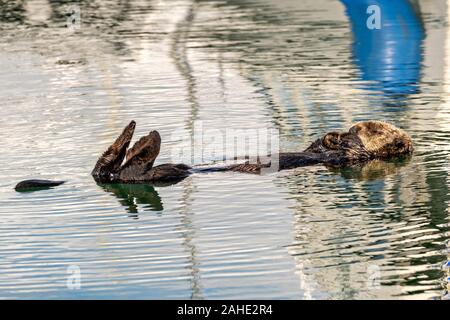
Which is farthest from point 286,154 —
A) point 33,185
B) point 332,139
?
point 33,185

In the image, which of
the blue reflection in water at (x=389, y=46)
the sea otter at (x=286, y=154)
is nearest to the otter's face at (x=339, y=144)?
the sea otter at (x=286, y=154)

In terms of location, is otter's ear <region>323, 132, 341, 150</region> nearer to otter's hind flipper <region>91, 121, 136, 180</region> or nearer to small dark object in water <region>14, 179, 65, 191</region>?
otter's hind flipper <region>91, 121, 136, 180</region>

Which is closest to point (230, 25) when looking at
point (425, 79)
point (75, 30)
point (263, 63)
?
point (75, 30)

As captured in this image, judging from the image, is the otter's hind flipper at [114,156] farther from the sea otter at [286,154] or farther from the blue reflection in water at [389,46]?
the blue reflection in water at [389,46]

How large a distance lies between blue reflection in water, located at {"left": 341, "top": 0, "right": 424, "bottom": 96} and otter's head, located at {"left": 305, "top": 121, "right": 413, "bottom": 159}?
3655 millimetres

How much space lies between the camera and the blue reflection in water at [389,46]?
15663mm

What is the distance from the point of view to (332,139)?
424 inches

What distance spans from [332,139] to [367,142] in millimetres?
343

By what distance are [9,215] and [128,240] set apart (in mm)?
1302

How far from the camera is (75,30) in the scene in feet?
78.2

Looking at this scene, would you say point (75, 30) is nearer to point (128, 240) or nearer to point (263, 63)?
point (263, 63)

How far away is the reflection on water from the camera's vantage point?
→ 25.4 feet

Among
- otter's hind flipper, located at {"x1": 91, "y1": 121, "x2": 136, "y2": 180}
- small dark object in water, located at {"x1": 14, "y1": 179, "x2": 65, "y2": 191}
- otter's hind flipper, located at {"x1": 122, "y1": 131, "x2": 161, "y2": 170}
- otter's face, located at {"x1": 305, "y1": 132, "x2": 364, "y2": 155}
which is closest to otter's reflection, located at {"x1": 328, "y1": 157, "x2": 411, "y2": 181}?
otter's face, located at {"x1": 305, "y1": 132, "x2": 364, "y2": 155}

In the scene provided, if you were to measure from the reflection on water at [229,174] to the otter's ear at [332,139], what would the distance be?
0.29 m
